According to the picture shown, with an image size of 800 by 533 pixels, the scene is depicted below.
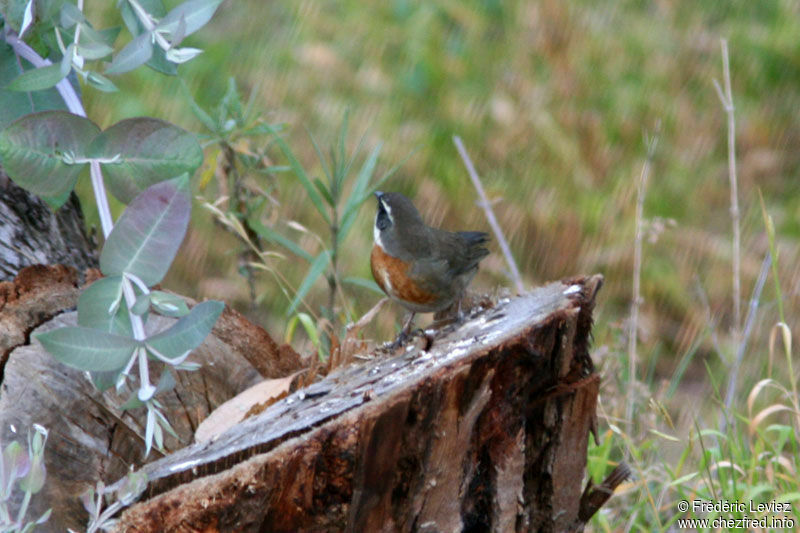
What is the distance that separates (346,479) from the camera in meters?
1.61

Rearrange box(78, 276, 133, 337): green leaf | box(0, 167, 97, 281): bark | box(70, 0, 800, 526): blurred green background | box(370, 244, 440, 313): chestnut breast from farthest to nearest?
box(70, 0, 800, 526): blurred green background, box(370, 244, 440, 313): chestnut breast, box(0, 167, 97, 281): bark, box(78, 276, 133, 337): green leaf

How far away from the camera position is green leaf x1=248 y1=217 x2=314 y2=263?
114 inches

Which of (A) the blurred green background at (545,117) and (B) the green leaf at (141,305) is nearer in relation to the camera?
(B) the green leaf at (141,305)

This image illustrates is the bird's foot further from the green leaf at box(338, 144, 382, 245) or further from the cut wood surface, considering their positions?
the green leaf at box(338, 144, 382, 245)

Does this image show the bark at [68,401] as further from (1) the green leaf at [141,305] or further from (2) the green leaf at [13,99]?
(1) the green leaf at [141,305]

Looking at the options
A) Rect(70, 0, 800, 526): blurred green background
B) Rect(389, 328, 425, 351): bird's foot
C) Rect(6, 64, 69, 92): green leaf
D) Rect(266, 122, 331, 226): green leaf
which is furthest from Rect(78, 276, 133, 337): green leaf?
Rect(70, 0, 800, 526): blurred green background

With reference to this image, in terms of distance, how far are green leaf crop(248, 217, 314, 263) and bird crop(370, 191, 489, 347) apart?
0.48m

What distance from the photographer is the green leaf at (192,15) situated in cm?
172

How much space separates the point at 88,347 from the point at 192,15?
0.60m

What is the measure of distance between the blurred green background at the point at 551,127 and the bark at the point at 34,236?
1.26m

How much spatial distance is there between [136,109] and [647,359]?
245 cm

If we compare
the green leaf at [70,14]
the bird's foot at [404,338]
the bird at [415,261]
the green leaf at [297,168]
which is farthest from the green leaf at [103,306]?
the green leaf at [297,168]

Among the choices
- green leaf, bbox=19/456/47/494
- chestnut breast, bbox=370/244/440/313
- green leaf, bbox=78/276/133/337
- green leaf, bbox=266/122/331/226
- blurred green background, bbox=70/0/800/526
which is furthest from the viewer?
blurred green background, bbox=70/0/800/526

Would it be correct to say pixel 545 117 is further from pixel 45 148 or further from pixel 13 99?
pixel 45 148
